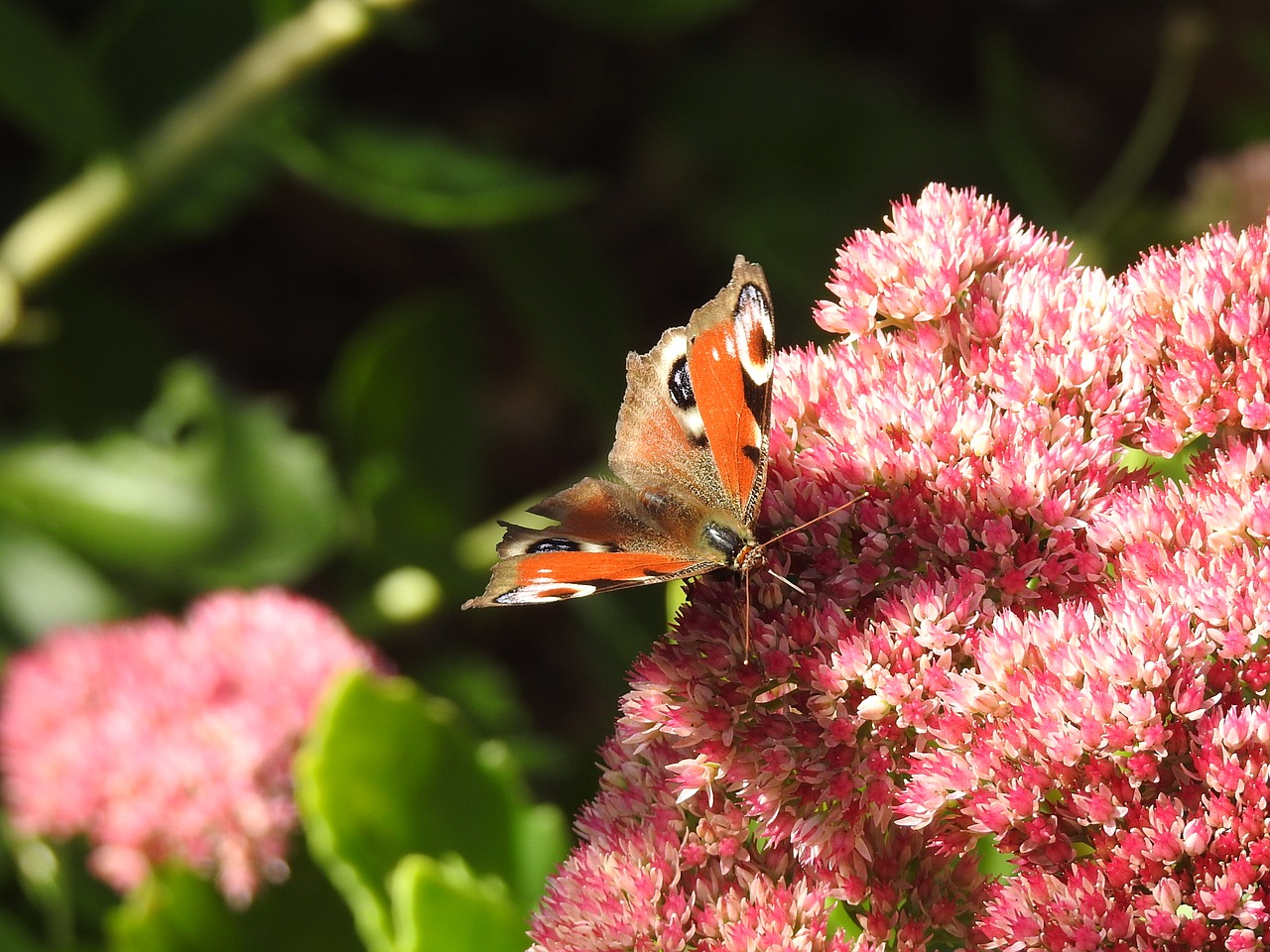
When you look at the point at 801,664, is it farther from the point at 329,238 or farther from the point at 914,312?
the point at 329,238

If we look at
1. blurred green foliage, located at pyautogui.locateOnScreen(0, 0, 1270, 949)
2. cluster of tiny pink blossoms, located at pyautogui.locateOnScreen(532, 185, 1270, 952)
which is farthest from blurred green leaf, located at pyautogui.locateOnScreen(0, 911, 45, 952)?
cluster of tiny pink blossoms, located at pyautogui.locateOnScreen(532, 185, 1270, 952)

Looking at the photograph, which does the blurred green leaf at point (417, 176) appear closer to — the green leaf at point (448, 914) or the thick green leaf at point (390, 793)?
the thick green leaf at point (390, 793)

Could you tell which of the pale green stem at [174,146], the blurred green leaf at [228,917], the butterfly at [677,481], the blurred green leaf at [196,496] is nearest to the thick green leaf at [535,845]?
the blurred green leaf at [228,917]

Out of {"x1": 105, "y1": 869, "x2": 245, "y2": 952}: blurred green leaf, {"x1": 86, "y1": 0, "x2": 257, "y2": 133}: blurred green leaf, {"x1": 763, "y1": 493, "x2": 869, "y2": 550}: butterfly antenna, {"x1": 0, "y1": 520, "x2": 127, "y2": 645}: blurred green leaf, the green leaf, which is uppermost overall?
{"x1": 86, "y1": 0, "x2": 257, "y2": 133}: blurred green leaf

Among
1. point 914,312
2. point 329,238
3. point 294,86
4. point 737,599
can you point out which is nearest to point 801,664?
point 737,599

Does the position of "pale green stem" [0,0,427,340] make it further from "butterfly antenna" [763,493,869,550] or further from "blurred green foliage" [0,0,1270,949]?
"butterfly antenna" [763,493,869,550]

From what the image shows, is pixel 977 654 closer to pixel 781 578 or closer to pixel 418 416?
pixel 781 578

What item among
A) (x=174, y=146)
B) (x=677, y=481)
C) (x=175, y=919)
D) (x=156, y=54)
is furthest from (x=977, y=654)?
(x=156, y=54)
